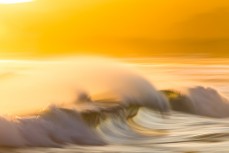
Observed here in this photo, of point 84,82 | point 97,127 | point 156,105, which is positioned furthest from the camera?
point 84,82

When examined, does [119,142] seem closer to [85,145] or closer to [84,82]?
[85,145]

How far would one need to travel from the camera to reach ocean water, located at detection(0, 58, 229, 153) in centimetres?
945

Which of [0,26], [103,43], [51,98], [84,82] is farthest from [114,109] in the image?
[103,43]

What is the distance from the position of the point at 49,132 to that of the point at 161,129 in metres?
2.27

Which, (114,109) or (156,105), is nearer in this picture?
(114,109)

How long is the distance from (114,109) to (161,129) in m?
1.32

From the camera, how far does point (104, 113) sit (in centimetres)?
1188

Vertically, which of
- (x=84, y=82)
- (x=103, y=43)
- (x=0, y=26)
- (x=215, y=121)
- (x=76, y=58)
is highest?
(x=103, y=43)

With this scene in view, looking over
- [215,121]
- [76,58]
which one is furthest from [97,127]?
[76,58]

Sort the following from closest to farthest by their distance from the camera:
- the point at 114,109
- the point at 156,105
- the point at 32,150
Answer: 1. the point at 32,150
2. the point at 114,109
3. the point at 156,105

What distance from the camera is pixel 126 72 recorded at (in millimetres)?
15141

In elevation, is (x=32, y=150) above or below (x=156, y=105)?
below

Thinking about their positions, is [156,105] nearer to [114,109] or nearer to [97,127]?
[114,109]

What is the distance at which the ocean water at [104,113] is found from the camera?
945 cm
